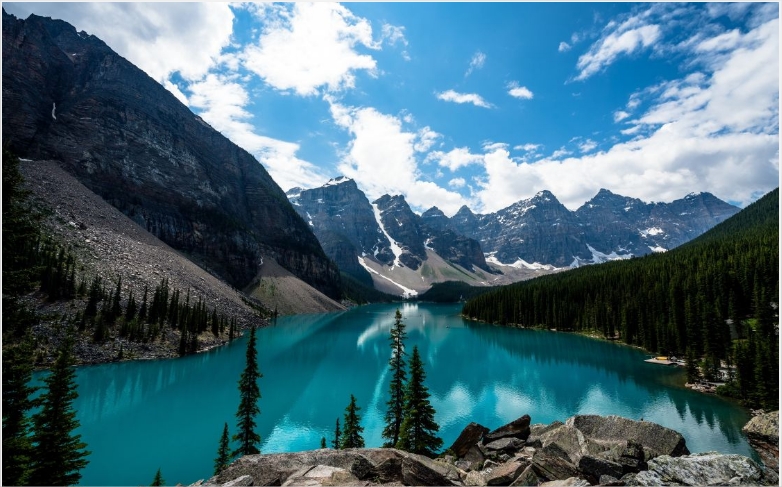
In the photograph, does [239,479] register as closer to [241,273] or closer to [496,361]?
[496,361]

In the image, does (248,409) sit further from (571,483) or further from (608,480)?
(608,480)

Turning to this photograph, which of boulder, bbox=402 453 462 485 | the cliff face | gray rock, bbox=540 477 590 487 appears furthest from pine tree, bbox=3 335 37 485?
the cliff face

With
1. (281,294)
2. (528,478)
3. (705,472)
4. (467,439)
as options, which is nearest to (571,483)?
(528,478)

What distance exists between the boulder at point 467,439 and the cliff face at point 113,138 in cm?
16537

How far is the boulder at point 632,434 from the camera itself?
1867cm

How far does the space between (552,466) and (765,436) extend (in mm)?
31015

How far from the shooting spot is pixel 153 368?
60562 mm

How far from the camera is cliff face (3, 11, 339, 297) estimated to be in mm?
143125

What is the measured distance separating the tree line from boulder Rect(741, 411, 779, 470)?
876 cm

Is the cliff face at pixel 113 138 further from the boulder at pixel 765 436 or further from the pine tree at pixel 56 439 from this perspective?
the boulder at pixel 765 436

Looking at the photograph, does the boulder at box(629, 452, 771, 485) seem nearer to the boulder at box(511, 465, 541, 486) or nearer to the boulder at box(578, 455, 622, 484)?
the boulder at box(578, 455, 622, 484)

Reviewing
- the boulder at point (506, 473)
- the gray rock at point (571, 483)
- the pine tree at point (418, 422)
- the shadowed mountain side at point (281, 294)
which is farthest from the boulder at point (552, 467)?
the shadowed mountain side at point (281, 294)

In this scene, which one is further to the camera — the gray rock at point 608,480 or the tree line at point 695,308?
the tree line at point 695,308

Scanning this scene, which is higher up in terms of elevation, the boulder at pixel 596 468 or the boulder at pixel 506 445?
the boulder at pixel 596 468
